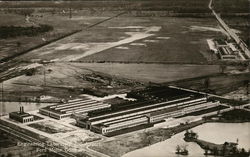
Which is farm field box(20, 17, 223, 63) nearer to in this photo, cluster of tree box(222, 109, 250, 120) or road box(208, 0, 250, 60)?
road box(208, 0, 250, 60)

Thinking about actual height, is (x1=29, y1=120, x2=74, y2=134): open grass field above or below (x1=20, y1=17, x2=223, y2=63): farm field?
below

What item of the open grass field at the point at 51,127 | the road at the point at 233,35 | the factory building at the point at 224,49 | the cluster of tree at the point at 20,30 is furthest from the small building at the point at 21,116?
the road at the point at 233,35

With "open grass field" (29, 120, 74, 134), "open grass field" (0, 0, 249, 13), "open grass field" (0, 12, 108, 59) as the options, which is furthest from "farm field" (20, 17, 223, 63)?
"open grass field" (29, 120, 74, 134)

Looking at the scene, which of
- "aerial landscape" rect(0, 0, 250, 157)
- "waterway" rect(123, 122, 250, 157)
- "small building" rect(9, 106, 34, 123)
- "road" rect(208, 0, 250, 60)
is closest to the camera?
"waterway" rect(123, 122, 250, 157)

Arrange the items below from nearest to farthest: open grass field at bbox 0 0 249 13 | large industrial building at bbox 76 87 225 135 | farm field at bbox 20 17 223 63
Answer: large industrial building at bbox 76 87 225 135
farm field at bbox 20 17 223 63
open grass field at bbox 0 0 249 13

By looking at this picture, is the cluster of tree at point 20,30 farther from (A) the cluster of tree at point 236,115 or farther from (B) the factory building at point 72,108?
(A) the cluster of tree at point 236,115

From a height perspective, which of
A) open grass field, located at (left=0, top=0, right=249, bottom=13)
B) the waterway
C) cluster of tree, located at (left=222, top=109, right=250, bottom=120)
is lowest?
the waterway
